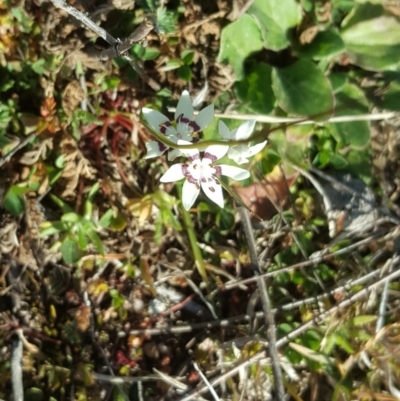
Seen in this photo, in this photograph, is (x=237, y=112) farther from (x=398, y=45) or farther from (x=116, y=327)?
(x=116, y=327)

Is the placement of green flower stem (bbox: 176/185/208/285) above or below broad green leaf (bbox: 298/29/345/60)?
below

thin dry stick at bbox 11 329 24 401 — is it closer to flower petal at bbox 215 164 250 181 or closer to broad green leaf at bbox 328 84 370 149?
flower petal at bbox 215 164 250 181

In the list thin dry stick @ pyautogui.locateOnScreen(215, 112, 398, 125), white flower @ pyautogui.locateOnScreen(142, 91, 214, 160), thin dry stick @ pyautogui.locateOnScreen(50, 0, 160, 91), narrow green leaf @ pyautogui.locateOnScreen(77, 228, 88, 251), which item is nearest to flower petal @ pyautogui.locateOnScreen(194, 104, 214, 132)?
white flower @ pyautogui.locateOnScreen(142, 91, 214, 160)

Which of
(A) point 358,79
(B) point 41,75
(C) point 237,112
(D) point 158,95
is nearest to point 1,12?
(B) point 41,75

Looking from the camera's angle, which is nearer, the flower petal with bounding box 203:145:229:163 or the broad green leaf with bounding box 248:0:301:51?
the flower petal with bounding box 203:145:229:163

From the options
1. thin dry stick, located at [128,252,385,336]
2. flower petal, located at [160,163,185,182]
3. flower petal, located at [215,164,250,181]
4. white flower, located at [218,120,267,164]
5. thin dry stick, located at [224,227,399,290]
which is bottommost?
thin dry stick, located at [128,252,385,336]

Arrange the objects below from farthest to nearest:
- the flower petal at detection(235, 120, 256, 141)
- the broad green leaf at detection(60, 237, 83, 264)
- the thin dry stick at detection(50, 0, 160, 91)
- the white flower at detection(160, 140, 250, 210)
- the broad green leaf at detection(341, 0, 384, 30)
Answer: the broad green leaf at detection(341, 0, 384, 30) → the broad green leaf at detection(60, 237, 83, 264) → the flower petal at detection(235, 120, 256, 141) → the white flower at detection(160, 140, 250, 210) → the thin dry stick at detection(50, 0, 160, 91)
